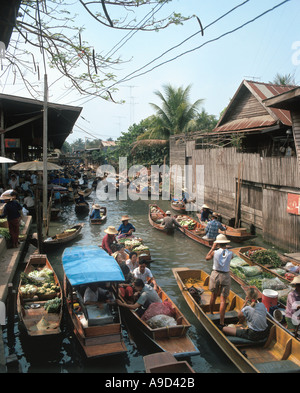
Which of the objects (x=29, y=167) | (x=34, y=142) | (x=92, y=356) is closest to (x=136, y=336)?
(x=92, y=356)

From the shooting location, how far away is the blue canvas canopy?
7.50m

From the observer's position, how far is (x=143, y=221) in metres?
22.0

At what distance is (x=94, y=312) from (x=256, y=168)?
11.1 metres

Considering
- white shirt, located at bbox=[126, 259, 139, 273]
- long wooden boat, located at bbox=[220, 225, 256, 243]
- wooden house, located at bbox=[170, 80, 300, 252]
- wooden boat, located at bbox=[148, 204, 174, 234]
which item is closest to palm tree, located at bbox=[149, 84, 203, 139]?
wooden house, located at bbox=[170, 80, 300, 252]

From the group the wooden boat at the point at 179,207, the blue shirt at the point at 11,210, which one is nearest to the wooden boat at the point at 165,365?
the blue shirt at the point at 11,210

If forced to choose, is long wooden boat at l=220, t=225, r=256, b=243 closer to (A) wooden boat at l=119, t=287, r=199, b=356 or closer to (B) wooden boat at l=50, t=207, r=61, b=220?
(A) wooden boat at l=119, t=287, r=199, b=356

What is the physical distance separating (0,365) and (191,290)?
16.0 ft

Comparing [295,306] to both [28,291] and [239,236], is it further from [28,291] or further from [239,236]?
[239,236]

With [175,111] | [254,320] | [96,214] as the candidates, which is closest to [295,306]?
[254,320]

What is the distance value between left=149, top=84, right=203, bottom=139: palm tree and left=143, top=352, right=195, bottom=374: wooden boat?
92.8ft

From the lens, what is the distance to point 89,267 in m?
8.01

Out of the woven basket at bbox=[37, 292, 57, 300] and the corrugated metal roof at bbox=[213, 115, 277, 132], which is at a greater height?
the corrugated metal roof at bbox=[213, 115, 277, 132]

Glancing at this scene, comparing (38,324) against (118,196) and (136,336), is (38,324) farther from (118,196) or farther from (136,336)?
(118,196)

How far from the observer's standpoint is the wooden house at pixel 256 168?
1372 centimetres
